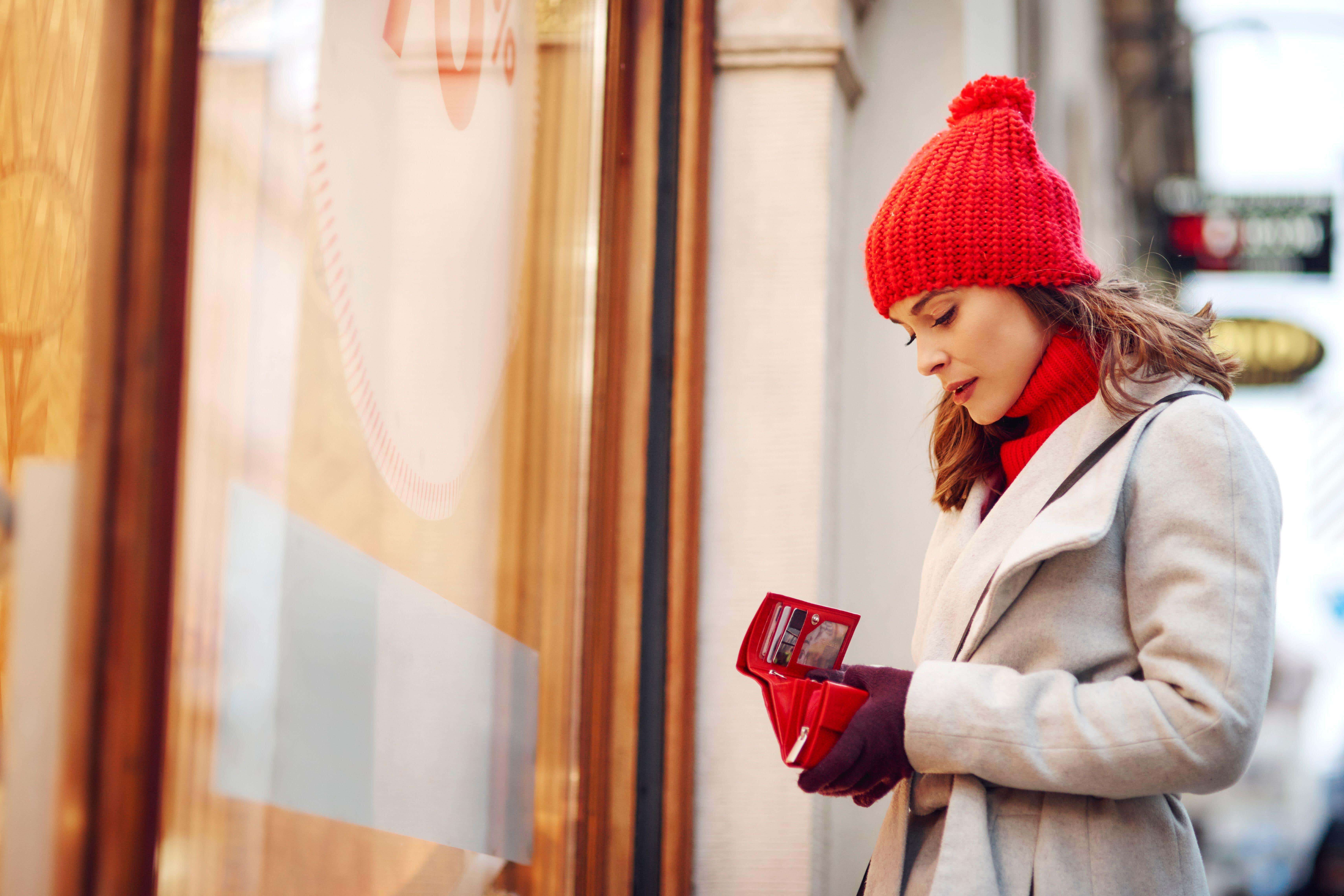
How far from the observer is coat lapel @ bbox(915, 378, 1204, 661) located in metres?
1.17

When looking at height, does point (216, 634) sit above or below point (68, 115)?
below

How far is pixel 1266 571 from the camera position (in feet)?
3.56

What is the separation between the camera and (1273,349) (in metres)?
5.99

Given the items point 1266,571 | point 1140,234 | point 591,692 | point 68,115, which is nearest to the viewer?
point 68,115

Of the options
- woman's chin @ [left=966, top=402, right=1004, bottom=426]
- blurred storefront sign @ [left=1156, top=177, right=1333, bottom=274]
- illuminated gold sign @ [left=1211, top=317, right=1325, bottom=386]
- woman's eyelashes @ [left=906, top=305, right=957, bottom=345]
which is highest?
blurred storefront sign @ [left=1156, top=177, right=1333, bottom=274]

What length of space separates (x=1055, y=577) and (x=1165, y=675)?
17 cm

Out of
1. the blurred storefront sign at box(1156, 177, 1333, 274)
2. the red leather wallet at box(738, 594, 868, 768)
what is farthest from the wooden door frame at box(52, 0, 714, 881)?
the blurred storefront sign at box(1156, 177, 1333, 274)

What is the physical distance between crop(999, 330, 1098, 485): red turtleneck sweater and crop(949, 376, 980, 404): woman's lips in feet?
0.19

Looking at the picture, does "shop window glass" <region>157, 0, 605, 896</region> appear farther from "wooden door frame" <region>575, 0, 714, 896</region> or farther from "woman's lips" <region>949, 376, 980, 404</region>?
"woman's lips" <region>949, 376, 980, 404</region>

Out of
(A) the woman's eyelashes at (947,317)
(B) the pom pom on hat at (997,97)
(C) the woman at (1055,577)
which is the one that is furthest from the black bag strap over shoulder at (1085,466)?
(B) the pom pom on hat at (997,97)

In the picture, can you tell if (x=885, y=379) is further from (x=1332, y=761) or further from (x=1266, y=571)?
A: (x=1332, y=761)

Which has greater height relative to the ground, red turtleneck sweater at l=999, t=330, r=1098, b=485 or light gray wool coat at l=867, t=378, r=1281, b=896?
red turtleneck sweater at l=999, t=330, r=1098, b=485

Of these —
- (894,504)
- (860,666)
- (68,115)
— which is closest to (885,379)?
(894,504)

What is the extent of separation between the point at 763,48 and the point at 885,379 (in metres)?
0.87
